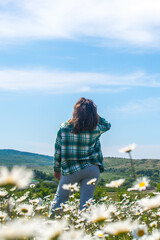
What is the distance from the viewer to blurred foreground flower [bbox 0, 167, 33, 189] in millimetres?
1719

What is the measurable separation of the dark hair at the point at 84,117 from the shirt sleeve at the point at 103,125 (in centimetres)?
28

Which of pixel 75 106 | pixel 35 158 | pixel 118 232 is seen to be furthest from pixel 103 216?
pixel 35 158

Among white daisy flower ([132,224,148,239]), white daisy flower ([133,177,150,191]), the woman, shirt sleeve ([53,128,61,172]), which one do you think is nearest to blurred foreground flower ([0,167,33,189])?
white daisy flower ([132,224,148,239])

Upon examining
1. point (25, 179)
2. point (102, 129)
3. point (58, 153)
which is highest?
point (102, 129)

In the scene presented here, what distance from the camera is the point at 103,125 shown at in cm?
499

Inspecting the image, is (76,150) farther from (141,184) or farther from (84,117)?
(141,184)

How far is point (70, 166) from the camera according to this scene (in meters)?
4.59

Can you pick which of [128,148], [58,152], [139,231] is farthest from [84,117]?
[139,231]

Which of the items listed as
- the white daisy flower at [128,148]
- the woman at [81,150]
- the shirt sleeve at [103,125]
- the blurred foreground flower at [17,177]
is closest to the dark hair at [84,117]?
the woman at [81,150]

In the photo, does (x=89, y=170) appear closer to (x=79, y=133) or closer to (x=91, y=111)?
Result: (x=79, y=133)

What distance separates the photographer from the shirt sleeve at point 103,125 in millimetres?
4923

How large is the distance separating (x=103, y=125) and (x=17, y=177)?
11.0 ft

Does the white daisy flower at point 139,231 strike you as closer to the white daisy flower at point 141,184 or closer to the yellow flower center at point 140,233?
the yellow flower center at point 140,233

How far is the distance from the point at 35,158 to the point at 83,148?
4825 inches
